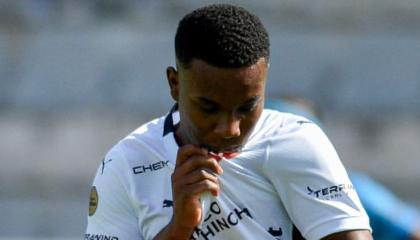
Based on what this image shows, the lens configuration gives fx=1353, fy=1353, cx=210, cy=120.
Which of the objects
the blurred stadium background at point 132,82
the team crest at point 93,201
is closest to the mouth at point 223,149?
the team crest at point 93,201

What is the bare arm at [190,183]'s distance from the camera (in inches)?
135

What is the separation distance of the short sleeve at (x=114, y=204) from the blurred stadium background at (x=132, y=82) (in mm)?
11130

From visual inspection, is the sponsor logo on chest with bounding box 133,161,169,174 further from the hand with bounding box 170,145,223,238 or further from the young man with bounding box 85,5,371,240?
the hand with bounding box 170,145,223,238

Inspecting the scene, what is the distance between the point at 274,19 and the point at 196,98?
41.9ft

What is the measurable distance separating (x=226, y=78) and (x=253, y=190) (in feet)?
1.23

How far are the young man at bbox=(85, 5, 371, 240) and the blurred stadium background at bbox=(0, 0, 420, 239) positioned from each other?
11.2 m

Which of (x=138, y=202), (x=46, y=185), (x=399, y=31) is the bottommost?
(x=46, y=185)

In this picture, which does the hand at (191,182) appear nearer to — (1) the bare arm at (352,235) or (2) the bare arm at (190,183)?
(2) the bare arm at (190,183)

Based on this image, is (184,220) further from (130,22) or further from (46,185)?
(130,22)

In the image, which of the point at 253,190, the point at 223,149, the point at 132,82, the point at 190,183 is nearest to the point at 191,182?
the point at 190,183

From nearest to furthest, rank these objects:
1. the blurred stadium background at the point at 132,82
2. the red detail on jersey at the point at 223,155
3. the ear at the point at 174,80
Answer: the red detail on jersey at the point at 223,155 < the ear at the point at 174,80 < the blurred stadium background at the point at 132,82

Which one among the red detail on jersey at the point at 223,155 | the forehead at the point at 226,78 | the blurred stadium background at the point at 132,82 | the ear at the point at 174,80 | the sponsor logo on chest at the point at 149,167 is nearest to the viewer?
the forehead at the point at 226,78

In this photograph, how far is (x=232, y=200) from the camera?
3617 millimetres

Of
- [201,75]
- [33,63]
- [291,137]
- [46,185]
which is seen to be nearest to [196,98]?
[201,75]
